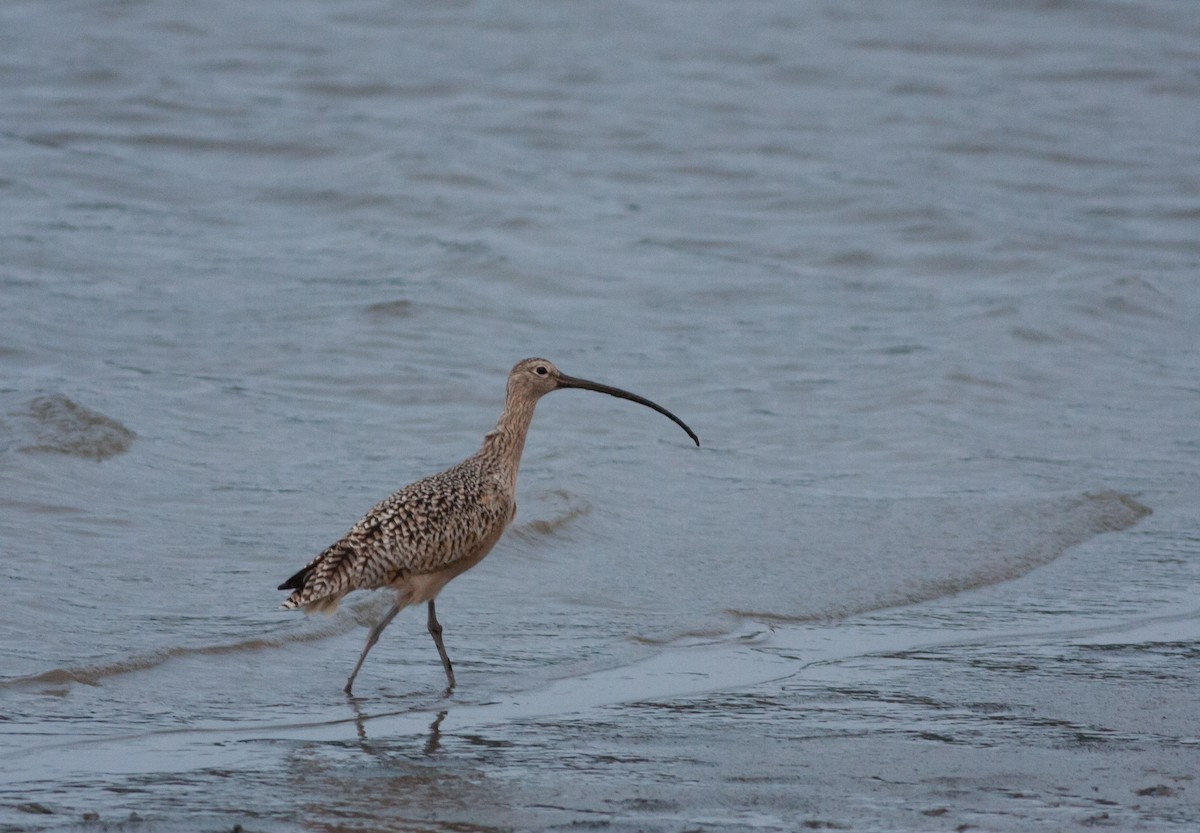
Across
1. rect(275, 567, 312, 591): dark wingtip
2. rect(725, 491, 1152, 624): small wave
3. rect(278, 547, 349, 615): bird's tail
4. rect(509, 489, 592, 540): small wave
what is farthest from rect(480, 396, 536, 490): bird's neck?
rect(509, 489, 592, 540): small wave

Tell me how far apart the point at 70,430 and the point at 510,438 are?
4.23 metres

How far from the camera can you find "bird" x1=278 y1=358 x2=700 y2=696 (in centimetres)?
689

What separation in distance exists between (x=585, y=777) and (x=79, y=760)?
64.9 inches

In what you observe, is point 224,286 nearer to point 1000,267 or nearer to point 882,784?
point 1000,267

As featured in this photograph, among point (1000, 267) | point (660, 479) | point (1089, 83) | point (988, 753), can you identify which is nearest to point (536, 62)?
point (1089, 83)

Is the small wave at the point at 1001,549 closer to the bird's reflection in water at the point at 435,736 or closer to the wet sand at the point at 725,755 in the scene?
the wet sand at the point at 725,755

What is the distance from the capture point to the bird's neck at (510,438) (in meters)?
7.75

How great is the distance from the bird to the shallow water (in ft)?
1.11

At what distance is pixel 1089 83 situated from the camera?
2705 centimetres

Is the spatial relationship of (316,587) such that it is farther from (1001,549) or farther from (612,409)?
(612,409)

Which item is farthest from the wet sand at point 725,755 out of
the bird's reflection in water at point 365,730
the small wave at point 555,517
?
the small wave at point 555,517

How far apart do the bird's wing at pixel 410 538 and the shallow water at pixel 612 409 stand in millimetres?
435

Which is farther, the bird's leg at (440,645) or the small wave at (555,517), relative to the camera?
the small wave at (555,517)

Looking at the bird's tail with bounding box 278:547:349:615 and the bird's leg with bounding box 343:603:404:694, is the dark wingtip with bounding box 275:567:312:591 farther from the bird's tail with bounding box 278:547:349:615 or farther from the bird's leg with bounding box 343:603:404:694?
the bird's leg with bounding box 343:603:404:694
